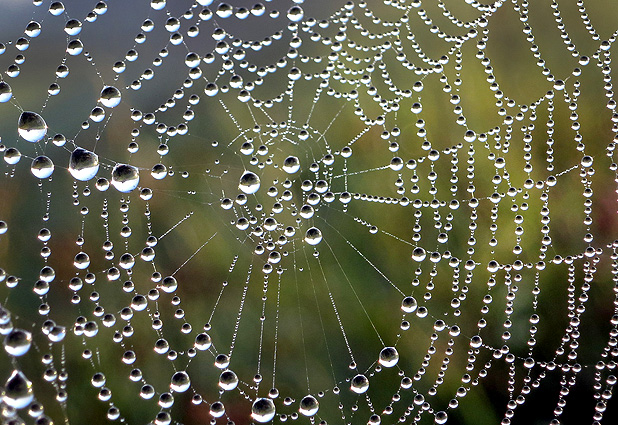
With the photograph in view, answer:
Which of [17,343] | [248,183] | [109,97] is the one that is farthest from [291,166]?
[17,343]

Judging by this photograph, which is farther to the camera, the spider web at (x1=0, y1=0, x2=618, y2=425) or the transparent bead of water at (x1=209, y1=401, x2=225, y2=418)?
Answer: the spider web at (x1=0, y1=0, x2=618, y2=425)

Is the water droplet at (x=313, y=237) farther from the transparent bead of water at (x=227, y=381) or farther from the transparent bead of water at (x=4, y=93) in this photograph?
the transparent bead of water at (x=4, y=93)

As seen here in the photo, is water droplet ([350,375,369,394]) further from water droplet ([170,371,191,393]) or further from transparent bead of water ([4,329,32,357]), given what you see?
transparent bead of water ([4,329,32,357])

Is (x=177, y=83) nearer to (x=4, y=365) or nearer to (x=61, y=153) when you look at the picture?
(x=61, y=153)

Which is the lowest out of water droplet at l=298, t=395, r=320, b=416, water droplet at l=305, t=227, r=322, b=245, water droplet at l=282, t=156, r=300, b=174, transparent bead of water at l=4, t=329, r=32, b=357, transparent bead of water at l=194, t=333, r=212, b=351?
water droplet at l=298, t=395, r=320, b=416

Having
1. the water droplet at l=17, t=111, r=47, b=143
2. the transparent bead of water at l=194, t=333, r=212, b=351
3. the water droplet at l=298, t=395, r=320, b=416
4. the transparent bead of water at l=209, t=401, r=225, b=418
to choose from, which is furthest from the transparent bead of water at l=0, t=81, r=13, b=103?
the water droplet at l=298, t=395, r=320, b=416

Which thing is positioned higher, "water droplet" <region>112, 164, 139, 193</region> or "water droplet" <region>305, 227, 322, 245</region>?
"water droplet" <region>112, 164, 139, 193</region>

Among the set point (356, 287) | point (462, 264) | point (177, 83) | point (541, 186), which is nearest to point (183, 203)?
point (177, 83)

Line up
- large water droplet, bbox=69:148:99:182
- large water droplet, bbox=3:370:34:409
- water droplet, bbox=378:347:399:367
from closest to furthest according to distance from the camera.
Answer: large water droplet, bbox=3:370:34:409 < large water droplet, bbox=69:148:99:182 < water droplet, bbox=378:347:399:367
